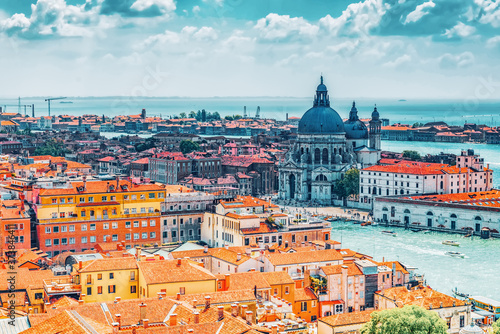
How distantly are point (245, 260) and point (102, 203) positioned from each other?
723 cm

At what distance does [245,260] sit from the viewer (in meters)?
22.8

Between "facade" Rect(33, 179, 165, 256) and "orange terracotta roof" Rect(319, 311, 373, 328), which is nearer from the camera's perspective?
"orange terracotta roof" Rect(319, 311, 373, 328)

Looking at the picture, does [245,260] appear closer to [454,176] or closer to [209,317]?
[209,317]

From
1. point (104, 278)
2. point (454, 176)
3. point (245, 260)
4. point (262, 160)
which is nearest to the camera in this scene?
point (104, 278)

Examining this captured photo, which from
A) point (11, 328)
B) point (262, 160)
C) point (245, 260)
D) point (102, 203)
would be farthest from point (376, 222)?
point (11, 328)

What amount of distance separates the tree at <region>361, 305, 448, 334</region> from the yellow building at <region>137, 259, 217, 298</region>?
3886 millimetres

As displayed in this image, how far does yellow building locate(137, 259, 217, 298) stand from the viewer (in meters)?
18.5

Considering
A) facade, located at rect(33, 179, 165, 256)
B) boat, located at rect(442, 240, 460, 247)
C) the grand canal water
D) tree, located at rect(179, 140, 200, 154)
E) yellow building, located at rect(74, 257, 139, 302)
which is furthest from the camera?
tree, located at rect(179, 140, 200, 154)

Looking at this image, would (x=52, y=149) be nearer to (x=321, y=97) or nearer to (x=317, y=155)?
(x=321, y=97)

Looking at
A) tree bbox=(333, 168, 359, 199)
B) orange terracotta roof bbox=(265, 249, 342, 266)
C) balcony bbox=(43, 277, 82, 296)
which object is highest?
balcony bbox=(43, 277, 82, 296)

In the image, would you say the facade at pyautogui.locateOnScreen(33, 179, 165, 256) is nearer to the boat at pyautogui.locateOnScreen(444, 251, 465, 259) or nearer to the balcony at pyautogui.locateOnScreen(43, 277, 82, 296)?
the balcony at pyautogui.locateOnScreen(43, 277, 82, 296)

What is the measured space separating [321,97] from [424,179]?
15885 millimetres

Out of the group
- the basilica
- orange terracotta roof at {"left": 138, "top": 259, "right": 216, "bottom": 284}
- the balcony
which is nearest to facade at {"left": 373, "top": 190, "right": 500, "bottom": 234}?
the basilica

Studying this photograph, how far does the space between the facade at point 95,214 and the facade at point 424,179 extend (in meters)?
25.1
